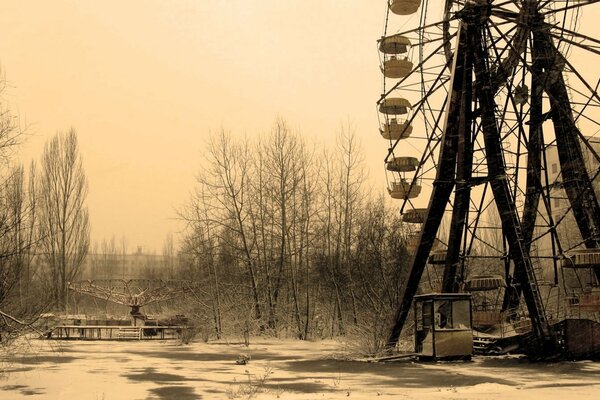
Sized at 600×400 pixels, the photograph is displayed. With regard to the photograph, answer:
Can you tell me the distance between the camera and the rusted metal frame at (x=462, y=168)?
2436 centimetres

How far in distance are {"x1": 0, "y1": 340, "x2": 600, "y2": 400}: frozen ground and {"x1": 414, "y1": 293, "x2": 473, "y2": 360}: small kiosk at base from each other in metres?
0.63

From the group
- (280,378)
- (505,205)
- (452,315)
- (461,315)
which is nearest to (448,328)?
(452,315)

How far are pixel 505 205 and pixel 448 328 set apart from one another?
4.76m

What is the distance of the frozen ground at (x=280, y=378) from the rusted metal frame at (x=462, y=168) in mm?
3509

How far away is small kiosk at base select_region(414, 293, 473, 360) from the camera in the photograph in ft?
74.1

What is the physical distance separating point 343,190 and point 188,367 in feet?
103

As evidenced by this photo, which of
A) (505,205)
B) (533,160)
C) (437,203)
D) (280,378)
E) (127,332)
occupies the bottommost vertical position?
(127,332)

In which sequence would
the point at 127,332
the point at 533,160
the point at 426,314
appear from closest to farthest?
the point at 426,314 < the point at 533,160 < the point at 127,332

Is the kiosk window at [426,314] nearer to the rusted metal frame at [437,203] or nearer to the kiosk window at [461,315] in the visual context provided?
the kiosk window at [461,315]

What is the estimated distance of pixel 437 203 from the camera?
24.8 metres

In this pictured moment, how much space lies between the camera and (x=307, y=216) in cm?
4881

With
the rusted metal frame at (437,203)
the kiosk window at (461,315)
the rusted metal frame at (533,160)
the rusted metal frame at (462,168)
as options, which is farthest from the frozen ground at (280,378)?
the rusted metal frame at (533,160)

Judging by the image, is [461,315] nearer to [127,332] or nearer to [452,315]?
[452,315]

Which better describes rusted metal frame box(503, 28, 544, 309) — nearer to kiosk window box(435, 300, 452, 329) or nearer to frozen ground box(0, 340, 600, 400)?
kiosk window box(435, 300, 452, 329)
